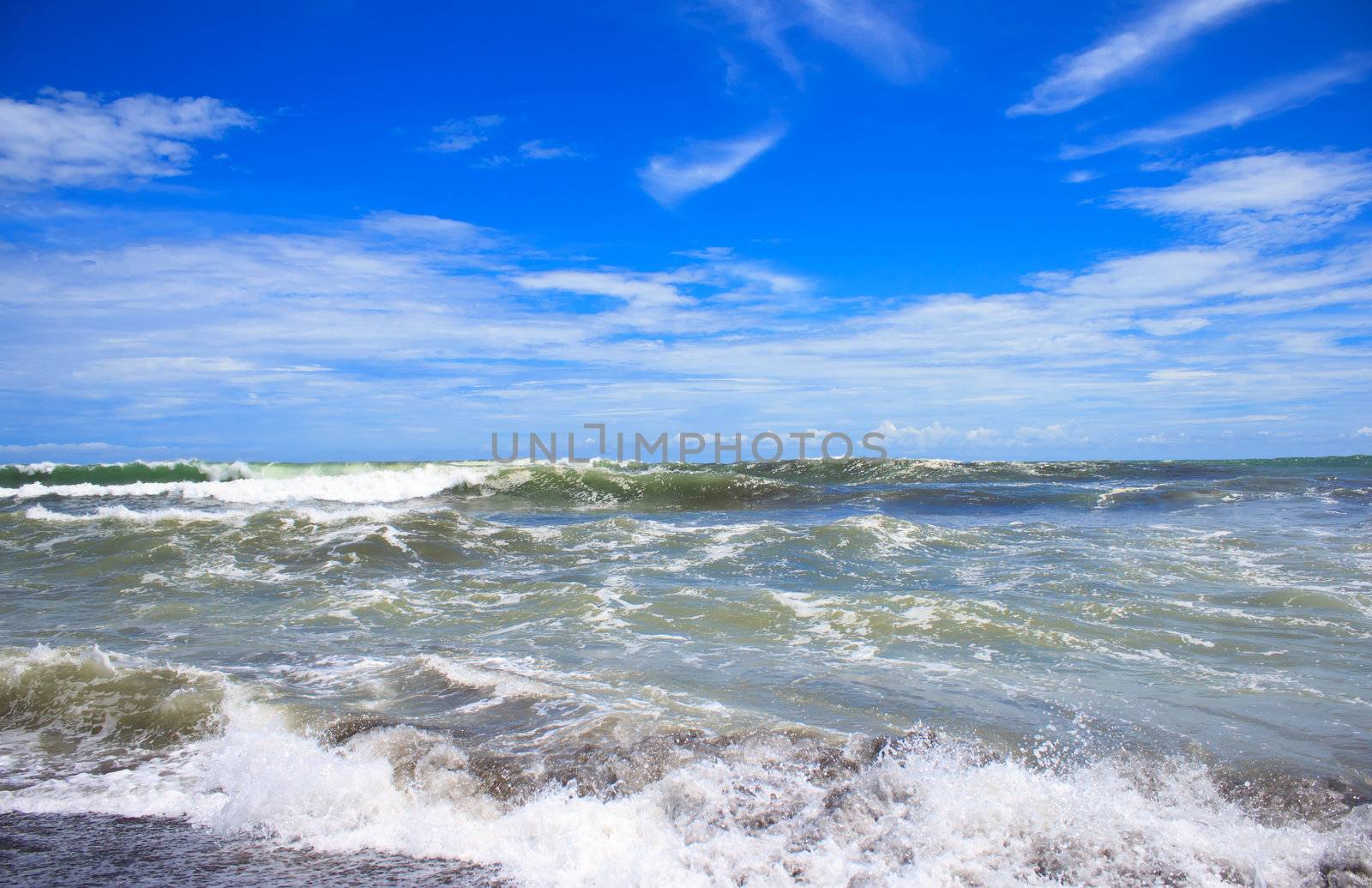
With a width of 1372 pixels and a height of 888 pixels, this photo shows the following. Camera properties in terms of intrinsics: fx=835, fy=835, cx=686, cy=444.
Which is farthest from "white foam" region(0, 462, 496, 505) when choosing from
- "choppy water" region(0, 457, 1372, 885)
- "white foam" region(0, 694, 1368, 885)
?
"white foam" region(0, 694, 1368, 885)

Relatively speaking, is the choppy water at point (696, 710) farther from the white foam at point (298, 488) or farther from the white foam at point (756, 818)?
the white foam at point (298, 488)

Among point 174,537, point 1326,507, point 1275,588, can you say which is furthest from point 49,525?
point 1326,507

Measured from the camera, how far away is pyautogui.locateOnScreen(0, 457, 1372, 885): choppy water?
11.4 feet

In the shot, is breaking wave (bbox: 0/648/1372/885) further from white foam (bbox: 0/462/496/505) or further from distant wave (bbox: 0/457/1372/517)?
white foam (bbox: 0/462/496/505)

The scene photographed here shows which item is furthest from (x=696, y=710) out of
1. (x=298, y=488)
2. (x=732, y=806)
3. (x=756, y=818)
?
(x=298, y=488)

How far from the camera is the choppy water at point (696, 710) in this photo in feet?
11.4

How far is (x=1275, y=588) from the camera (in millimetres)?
8570

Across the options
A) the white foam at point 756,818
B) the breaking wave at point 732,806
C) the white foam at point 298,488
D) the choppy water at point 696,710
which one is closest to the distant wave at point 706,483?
the white foam at point 298,488

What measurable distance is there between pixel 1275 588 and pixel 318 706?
29.6ft

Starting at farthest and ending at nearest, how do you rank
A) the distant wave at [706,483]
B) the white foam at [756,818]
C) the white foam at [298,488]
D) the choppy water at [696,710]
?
the white foam at [298,488] → the distant wave at [706,483] → the choppy water at [696,710] → the white foam at [756,818]

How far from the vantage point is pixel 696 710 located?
507 centimetres

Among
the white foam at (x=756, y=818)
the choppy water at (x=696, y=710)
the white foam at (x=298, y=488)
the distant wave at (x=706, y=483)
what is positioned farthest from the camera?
the white foam at (x=298, y=488)

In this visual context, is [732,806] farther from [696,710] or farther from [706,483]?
[706,483]

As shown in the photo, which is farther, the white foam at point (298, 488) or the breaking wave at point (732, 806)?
the white foam at point (298, 488)
